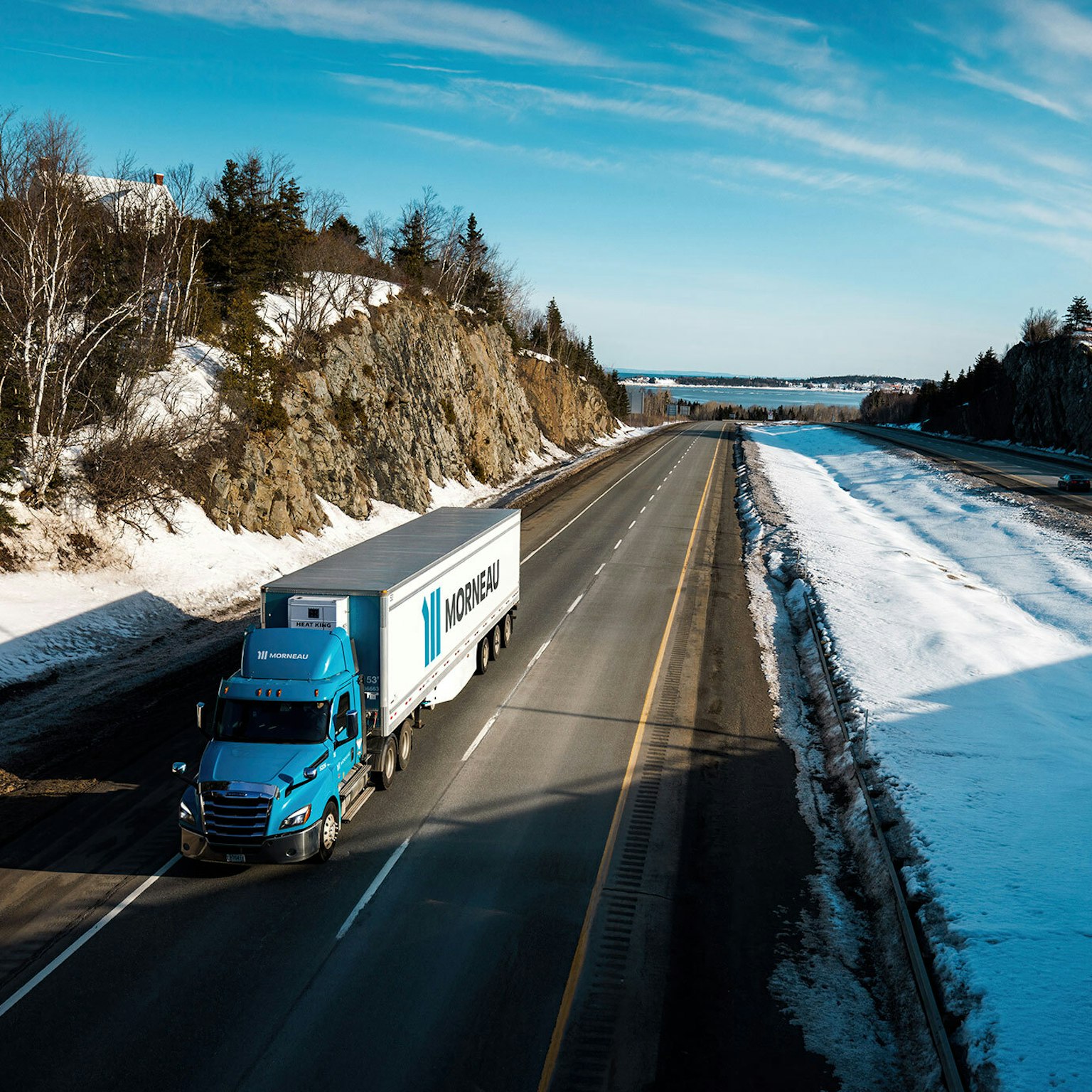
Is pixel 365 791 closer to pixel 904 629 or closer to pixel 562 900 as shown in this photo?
pixel 562 900

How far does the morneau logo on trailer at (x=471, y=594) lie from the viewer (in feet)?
54.4

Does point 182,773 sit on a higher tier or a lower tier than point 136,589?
lower

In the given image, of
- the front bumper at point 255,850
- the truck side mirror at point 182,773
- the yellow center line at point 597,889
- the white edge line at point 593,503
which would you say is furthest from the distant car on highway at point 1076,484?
the truck side mirror at point 182,773

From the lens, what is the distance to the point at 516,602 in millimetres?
22656

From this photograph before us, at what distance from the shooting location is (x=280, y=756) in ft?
38.0

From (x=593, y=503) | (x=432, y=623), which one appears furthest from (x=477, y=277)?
(x=432, y=623)

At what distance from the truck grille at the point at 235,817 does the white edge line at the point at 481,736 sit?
187 inches

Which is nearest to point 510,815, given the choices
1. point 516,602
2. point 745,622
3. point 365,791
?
point 365,791

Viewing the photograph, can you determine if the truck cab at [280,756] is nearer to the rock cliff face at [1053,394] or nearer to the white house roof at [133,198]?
the white house roof at [133,198]

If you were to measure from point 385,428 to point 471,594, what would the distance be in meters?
25.4

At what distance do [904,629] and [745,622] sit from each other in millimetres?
4334

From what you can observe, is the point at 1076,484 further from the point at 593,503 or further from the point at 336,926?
the point at 336,926

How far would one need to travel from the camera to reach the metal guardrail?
7875 millimetres

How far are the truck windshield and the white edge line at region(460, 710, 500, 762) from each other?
3.92 metres
